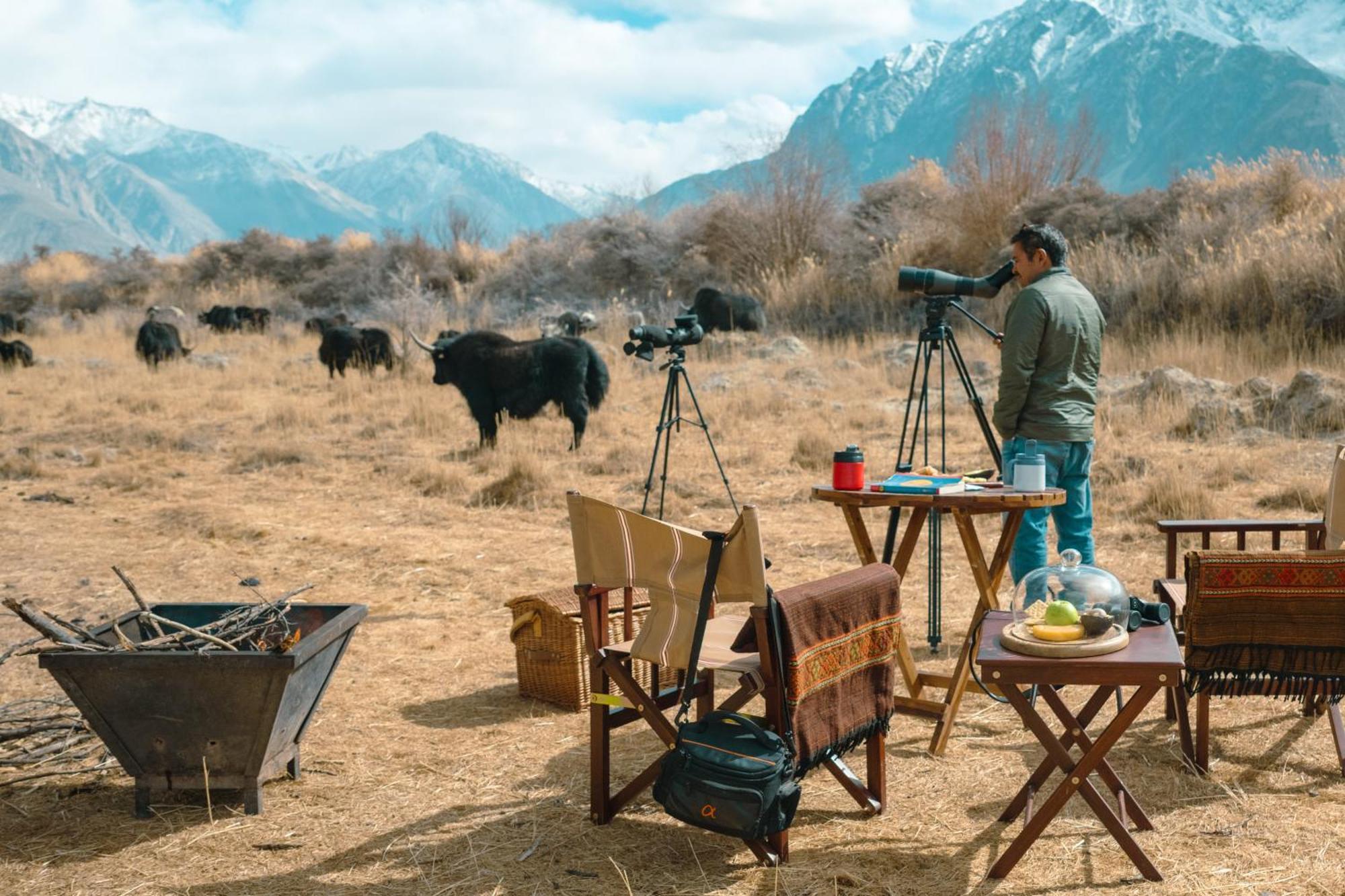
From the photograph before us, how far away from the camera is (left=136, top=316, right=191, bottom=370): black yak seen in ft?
58.9

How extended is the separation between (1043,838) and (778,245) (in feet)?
60.0

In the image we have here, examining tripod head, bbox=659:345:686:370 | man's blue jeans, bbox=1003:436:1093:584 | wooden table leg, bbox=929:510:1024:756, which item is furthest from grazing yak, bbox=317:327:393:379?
wooden table leg, bbox=929:510:1024:756

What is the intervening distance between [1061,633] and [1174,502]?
529 centimetres

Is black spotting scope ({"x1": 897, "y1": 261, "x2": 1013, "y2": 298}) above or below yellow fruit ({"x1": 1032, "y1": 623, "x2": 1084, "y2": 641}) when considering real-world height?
above

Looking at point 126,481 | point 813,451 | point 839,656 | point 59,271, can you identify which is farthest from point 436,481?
point 59,271

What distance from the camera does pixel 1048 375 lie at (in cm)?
501

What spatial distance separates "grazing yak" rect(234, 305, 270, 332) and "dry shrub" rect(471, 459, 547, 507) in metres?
15.2

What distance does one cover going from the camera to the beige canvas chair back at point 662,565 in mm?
3248

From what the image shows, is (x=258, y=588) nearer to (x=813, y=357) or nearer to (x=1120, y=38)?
(x=813, y=357)

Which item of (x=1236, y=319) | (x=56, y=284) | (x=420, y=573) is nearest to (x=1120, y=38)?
(x=56, y=284)

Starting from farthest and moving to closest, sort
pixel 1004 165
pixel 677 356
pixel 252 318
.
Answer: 1. pixel 252 318
2. pixel 1004 165
3. pixel 677 356

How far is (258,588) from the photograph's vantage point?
6934mm

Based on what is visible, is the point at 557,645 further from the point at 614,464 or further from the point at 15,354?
the point at 15,354

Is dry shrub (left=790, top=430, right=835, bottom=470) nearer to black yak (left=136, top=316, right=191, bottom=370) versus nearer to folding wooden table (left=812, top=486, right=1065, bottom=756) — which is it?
folding wooden table (left=812, top=486, right=1065, bottom=756)
